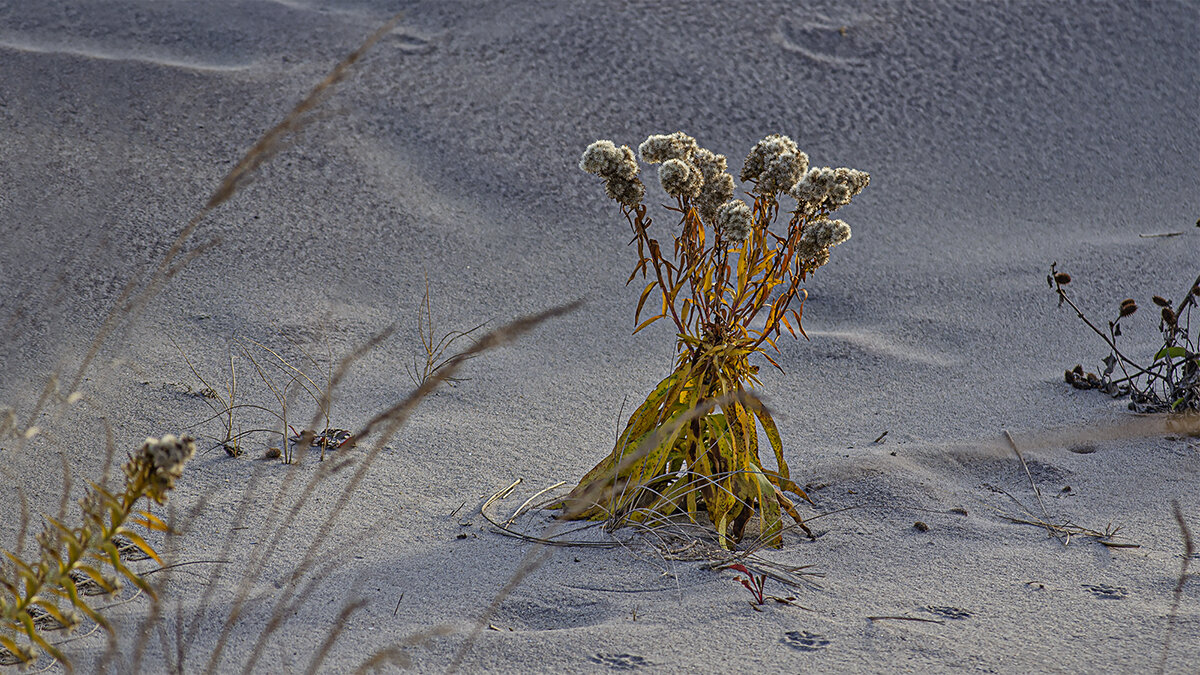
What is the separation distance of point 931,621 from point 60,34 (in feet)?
17.6

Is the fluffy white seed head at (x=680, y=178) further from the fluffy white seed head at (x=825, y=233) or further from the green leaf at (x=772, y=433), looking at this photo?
the green leaf at (x=772, y=433)

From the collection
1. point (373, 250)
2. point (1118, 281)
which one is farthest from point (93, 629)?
point (1118, 281)

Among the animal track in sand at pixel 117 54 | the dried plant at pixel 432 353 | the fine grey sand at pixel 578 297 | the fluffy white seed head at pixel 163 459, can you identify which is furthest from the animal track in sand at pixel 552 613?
the animal track in sand at pixel 117 54

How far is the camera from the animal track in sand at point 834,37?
224 inches

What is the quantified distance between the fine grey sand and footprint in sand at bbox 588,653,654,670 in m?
0.01

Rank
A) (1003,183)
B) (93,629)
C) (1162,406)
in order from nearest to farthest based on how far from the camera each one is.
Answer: (93,629)
(1162,406)
(1003,183)

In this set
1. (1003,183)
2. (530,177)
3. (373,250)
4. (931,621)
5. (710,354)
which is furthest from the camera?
(1003,183)

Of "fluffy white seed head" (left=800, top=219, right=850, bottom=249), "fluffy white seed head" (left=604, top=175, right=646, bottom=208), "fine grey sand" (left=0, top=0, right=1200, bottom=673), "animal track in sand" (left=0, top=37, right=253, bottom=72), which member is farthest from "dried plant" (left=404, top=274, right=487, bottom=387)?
"animal track in sand" (left=0, top=37, right=253, bottom=72)

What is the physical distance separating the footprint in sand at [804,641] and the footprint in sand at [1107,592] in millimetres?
686

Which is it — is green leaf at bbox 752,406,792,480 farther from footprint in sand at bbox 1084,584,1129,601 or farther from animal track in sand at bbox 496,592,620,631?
footprint in sand at bbox 1084,584,1129,601

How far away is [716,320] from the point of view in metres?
2.35

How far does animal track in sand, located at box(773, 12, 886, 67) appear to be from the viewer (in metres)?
5.69

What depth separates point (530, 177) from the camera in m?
4.89

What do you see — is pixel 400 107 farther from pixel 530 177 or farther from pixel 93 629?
pixel 93 629
